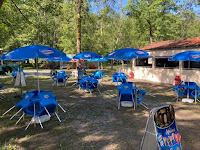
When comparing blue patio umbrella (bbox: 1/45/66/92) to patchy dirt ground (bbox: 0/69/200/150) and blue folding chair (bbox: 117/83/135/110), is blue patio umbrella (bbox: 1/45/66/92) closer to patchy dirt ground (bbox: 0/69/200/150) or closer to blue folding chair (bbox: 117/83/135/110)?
patchy dirt ground (bbox: 0/69/200/150)

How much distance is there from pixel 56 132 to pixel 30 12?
10.9m

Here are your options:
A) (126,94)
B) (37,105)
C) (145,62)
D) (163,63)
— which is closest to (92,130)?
(37,105)

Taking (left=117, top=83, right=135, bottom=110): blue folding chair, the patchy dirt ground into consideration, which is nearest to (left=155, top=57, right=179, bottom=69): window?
the patchy dirt ground

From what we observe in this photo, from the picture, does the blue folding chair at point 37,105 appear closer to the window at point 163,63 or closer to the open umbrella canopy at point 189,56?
the open umbrella canopy at point 189,56

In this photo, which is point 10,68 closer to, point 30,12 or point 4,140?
point 30,12

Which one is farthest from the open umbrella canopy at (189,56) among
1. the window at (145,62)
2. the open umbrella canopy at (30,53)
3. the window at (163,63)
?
the window at (145,62)

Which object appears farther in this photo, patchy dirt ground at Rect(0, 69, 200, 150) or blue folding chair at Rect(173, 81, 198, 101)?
blue folding chair at Rect(173, 81, 198, 101)

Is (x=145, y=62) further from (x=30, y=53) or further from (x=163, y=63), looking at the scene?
(x=30, y=53)

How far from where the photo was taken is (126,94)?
629 centimetres

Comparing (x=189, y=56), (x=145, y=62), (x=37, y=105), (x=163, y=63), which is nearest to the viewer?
(x=37, y=105)

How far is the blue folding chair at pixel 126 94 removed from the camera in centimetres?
611

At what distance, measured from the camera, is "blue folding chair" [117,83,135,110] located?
6105 mm

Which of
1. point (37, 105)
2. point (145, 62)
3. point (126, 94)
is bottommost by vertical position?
point (37, 105)

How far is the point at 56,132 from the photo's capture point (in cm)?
425
